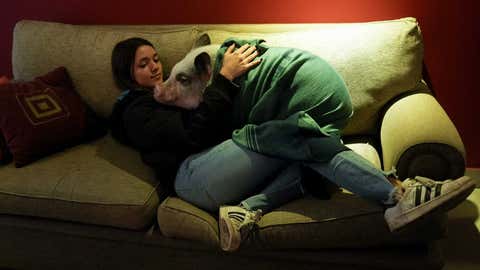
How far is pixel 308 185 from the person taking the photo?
1.49m

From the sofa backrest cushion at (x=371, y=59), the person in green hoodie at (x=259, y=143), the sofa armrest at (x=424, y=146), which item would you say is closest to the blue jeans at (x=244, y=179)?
the person in green hoodie at (x=259, y=143)

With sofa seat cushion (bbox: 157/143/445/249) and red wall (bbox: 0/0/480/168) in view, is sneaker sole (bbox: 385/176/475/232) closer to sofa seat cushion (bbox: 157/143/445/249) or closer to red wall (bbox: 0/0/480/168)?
sofa seat cushion (bbox: 157/143/445/249)

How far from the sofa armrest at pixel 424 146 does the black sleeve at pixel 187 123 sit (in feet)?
1.95

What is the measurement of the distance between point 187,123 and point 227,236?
47 cm

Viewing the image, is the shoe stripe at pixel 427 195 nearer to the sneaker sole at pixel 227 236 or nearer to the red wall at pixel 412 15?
the sneaker sole at pixel 227 236

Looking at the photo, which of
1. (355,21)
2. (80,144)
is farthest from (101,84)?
(355,21)

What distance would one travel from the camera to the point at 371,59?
5.70ft

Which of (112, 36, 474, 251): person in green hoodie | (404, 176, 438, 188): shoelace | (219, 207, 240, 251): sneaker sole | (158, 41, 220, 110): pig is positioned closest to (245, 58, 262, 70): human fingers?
(112, 36, 474, 251): person in green hoodie

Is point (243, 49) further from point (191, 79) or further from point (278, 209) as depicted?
point (278, 209)

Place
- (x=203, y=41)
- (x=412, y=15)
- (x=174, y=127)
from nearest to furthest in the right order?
Answer: (x=174, y=127), (x=203, y=41), (x=412, y=15)

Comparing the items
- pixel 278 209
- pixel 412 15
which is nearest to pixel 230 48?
pixel 278 209

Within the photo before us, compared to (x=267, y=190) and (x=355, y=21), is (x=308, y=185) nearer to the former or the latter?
(x=267, y=190)

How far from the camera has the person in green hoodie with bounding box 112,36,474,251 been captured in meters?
1.34

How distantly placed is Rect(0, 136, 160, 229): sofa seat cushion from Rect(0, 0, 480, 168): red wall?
0.94 metres
